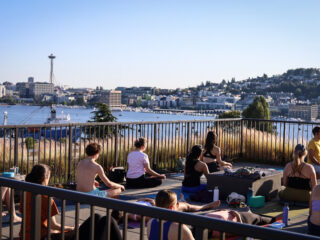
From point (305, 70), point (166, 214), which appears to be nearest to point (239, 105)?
point (305, 70)

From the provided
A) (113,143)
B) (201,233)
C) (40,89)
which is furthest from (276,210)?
(40,89)

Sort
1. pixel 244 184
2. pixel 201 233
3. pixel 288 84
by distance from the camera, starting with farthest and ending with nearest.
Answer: pixel 288 84 → pixel 244 184 → pixel 201 233

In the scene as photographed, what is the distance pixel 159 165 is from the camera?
1155cm

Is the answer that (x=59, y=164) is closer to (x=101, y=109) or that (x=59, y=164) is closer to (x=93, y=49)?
(x=101, y=109)

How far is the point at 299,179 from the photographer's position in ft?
25.6

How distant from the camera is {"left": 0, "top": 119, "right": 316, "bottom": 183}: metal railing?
8945 millimetres

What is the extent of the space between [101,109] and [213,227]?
20002mm

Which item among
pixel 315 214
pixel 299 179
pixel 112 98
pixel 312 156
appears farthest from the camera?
pixel 112 98

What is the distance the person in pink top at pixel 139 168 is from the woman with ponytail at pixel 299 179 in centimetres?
266

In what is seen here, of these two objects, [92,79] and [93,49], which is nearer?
[93,49]

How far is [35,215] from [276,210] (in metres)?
5.43

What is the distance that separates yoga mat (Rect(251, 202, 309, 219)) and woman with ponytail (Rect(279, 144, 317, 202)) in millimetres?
180

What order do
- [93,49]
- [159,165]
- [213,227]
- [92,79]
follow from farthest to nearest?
[92,79]
[93,49]
[159,165]
[213,227]

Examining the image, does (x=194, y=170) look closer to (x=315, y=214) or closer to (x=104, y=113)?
(x=315, y=214)
